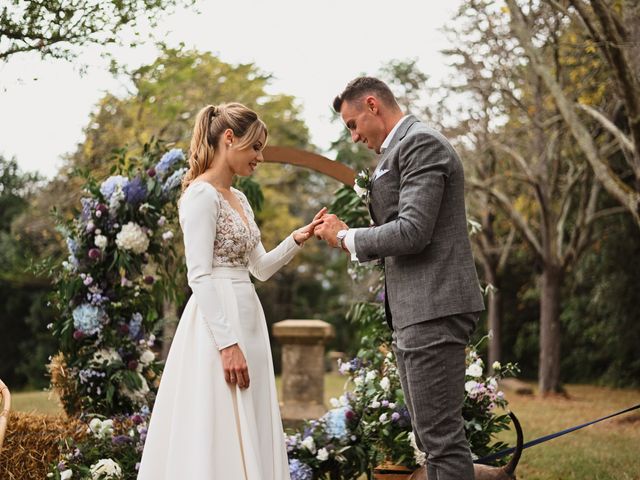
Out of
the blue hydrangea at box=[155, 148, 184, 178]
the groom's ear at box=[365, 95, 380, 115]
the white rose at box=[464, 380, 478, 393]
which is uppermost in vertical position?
the blue hydrangea at box=[155, 148, 184, 178]

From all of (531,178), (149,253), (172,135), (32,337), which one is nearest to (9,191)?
(32,337)

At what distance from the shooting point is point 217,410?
3227mm

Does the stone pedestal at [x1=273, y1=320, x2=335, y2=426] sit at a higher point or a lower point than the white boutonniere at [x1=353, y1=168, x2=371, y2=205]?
lower

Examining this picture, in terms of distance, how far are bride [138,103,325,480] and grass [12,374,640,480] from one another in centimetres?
286

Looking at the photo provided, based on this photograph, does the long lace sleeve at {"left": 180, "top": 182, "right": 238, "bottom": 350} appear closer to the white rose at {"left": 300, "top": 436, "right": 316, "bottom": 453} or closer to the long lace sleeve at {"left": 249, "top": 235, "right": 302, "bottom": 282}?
the long lace sleeve at {"left": 249, "top": 235, "right": 302, "bottom": 282}

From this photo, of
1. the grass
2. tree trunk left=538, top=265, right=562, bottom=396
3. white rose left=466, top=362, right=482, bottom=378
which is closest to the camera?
white rose left=466, top=362, right=482, bottom=378

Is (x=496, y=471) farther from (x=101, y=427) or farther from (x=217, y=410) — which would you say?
(x=101, y=427)

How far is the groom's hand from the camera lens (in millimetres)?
3379

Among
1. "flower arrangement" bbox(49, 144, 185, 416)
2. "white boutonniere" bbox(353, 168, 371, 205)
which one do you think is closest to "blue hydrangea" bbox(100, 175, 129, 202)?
"flower arrangement" bbox(49, 144, 185, 416)

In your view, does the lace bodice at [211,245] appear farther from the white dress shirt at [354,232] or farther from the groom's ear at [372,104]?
the groom's ear at [372,104]

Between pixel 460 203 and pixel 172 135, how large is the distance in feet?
42.5

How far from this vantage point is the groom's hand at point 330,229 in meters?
3.38

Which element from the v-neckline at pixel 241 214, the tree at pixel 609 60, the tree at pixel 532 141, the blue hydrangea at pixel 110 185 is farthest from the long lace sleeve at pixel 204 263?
the tree at pixel 532 141

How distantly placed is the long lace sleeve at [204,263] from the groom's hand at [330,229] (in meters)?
0.48
